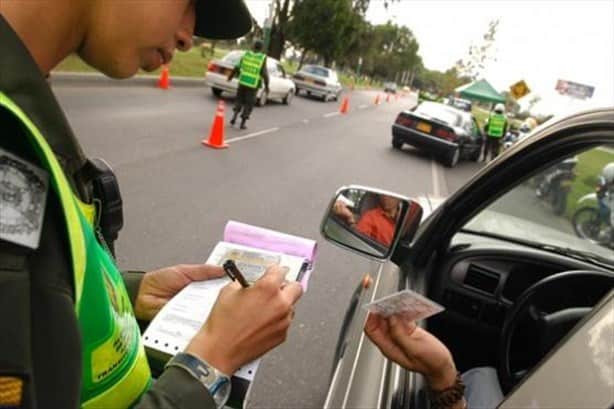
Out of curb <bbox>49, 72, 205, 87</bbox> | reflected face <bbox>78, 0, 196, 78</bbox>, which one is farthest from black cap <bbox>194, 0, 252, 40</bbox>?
curb <bbox>49, 72, 205, 87</bbox>

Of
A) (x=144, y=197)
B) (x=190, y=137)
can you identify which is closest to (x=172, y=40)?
(x=144, y=197)

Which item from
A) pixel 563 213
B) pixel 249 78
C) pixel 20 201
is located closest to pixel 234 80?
pixel 249 78

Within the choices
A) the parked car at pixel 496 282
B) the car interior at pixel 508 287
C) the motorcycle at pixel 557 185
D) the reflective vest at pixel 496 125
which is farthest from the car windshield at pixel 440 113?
the car interior at pixel 508 287

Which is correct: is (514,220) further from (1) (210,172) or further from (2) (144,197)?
(1) (210,172)

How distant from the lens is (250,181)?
796 cm

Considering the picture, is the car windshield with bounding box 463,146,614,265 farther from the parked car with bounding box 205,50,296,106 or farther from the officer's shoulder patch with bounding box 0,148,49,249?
the parked car with bounding box 205,50,296,106

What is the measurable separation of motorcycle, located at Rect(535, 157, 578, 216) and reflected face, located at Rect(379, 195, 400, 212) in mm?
866

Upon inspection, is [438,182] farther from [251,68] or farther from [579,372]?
[579,372]

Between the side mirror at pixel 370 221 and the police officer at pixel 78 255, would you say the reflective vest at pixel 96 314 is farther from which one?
the side mirror at pixel 370 221

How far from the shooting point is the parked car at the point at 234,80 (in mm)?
16234

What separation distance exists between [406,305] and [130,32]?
902 mm

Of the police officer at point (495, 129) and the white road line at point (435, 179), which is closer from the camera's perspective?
the white road line at point (435, 179)

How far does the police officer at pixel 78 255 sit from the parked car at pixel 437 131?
A: 44.2 feet

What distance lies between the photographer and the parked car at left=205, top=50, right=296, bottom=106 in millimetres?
16234
